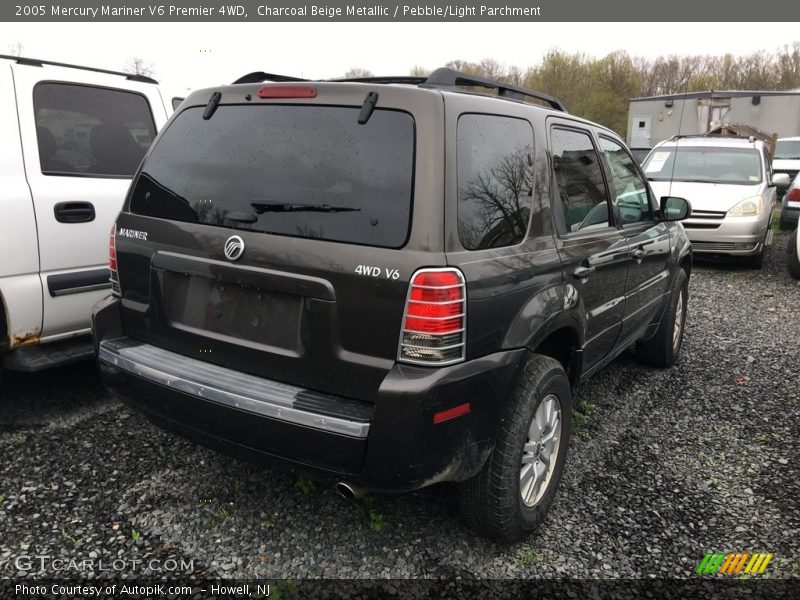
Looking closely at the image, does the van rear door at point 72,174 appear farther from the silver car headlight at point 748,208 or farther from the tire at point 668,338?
the silver car headlight at point 748,208

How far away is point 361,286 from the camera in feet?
7.19

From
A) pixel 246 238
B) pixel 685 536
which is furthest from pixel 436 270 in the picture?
pixel 685 536

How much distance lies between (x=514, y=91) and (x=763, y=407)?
292 cm

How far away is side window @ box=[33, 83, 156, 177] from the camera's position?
12.1 feet

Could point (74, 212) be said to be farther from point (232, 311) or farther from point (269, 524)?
point (269, 524)

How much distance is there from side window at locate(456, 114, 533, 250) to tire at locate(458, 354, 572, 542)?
23.1 inches

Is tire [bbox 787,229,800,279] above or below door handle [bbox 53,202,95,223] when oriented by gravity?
below

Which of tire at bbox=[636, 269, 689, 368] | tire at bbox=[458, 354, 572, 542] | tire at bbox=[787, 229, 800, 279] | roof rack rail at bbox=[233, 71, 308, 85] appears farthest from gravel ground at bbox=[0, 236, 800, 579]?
tire at bbox=[787, 229, 800, 279]

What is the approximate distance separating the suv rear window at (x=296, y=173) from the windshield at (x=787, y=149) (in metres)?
20.7

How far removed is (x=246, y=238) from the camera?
2402mm

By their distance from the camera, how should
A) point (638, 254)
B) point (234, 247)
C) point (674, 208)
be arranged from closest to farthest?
point (234, 247) → point (638, 254) → point (674, 208)

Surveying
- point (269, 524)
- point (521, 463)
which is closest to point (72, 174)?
point (269, 524)

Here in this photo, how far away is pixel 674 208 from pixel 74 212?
12.6ft

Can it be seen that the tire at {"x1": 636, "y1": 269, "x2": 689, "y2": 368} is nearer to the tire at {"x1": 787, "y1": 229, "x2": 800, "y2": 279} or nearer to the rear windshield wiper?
the rear windshield wiper
